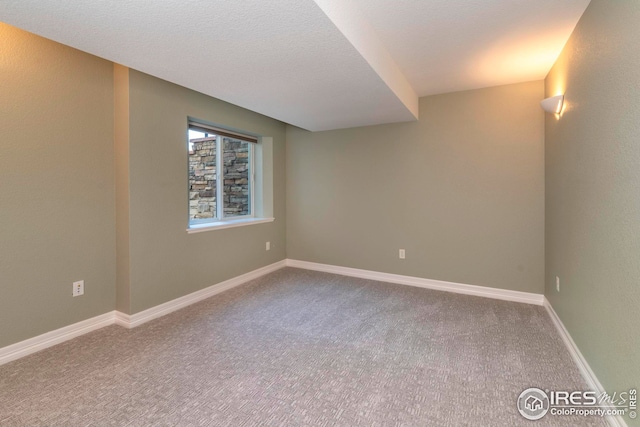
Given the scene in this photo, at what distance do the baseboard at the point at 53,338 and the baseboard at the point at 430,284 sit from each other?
2.52 meters

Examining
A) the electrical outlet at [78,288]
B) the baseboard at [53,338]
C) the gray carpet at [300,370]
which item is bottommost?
the gray carpet at [300,370]

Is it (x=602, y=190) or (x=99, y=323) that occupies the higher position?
(x=602, y=190)

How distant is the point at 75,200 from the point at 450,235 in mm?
3665

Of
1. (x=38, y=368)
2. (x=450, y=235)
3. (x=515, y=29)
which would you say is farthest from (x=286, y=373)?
(x=515, y=29)

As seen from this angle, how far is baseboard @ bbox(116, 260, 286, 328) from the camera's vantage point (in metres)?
2.66

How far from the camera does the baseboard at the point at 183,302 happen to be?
2.66 m

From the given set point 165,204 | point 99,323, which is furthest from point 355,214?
point 99,323

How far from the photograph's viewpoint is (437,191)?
365cm

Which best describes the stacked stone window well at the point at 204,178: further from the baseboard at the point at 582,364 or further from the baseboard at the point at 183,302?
the baseboard at the point at 582,364

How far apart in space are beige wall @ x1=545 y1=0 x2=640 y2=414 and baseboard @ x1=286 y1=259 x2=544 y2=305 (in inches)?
28.2

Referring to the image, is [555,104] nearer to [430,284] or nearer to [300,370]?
[430,284]

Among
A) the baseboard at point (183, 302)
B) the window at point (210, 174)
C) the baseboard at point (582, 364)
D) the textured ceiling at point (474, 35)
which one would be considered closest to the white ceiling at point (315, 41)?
the textured ceiling at point (474, 35)

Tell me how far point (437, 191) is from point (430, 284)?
1122 mm

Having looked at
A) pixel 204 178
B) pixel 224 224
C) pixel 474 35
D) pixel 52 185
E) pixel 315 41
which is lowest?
pixel 224 224
